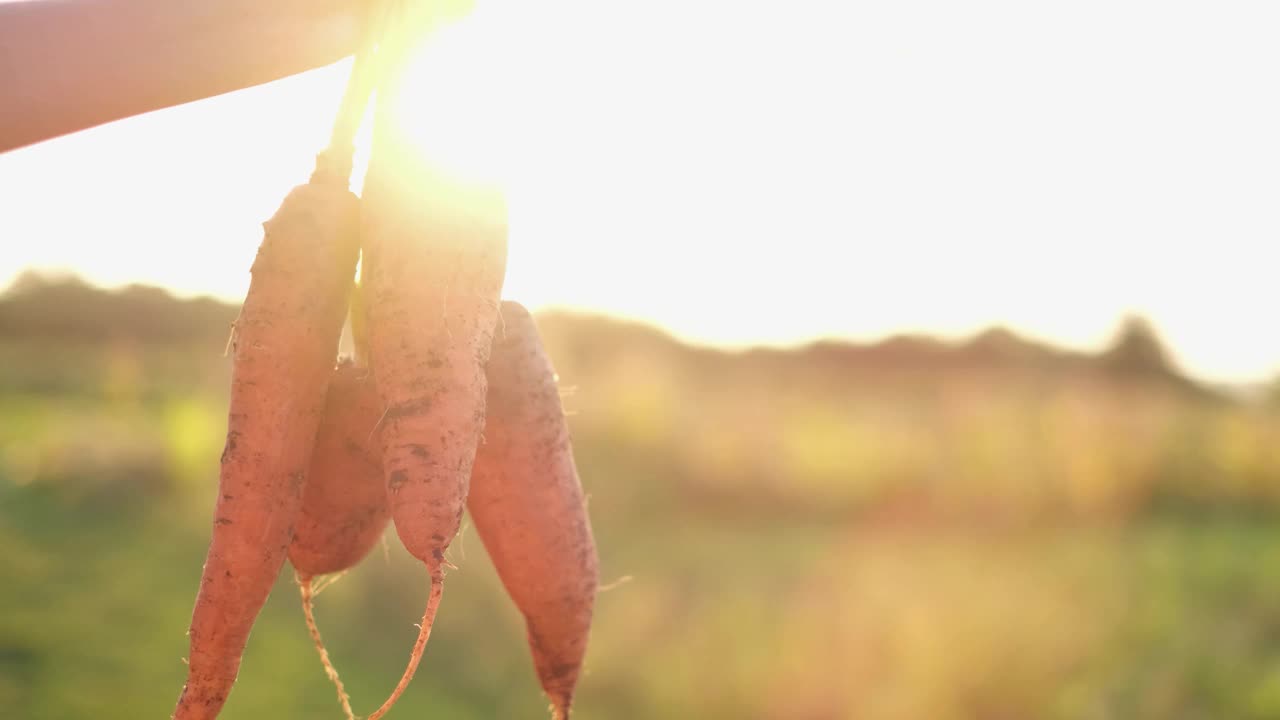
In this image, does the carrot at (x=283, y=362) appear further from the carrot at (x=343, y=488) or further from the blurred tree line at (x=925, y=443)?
the blurred tree line at (x=925, y=443)

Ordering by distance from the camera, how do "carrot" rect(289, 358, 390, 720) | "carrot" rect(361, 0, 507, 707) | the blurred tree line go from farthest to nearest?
the blurred tree line, "carrot" rect(289, 358, 390, 720), "carrot" rect(361, 0, 507, 707)

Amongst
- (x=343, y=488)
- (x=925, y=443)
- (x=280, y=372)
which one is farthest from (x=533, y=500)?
(x=925, y=443)

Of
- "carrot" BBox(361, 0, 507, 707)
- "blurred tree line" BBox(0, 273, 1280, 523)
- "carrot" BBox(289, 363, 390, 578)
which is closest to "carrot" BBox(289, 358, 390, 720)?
"carrot" BBox(289, 363, 390, 578)

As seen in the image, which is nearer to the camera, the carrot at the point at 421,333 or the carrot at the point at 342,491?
the carrot at the point at 421,333

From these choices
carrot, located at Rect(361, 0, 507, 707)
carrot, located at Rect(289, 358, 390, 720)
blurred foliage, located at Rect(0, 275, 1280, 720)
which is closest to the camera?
carrot, located at Rect(361, 0, 507, 707)

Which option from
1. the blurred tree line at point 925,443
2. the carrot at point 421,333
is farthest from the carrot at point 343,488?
the blurred tree line at point 925,443

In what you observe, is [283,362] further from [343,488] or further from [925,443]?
[925,443]

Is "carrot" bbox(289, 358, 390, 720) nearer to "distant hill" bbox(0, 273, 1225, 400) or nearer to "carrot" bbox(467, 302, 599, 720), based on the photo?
"carrot" bbox(467, 302, 599, 720)
